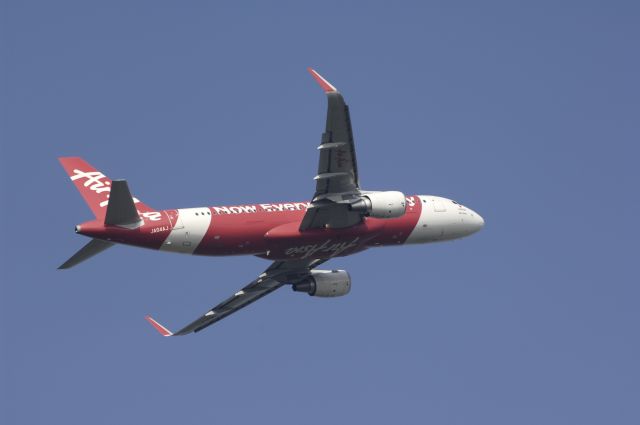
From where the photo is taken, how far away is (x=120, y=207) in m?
71.7

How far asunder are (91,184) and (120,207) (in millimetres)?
6004

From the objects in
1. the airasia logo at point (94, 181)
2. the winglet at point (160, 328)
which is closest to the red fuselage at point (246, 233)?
the airasia logo at point (94, 181)

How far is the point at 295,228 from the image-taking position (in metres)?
76.9

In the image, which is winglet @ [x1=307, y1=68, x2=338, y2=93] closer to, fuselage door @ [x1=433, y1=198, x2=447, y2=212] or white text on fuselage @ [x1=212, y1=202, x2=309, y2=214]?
white text on fuselage @ [x1=212, y1=202, x2=309, y2=214]

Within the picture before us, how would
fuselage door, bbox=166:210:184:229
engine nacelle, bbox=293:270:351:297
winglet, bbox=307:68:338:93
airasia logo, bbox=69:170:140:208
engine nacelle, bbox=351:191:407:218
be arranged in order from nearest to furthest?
winglet, bbox=307:68:338:93 → fuselage door, bbox=166:210:184:229 → engine nacelle, bbox=351:191:407:218 → airasia logo, bbox=69:170:140:208 → engine nacelle, bbox=293:270:351:297

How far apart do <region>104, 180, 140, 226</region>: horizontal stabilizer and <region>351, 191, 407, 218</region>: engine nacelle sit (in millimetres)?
11865

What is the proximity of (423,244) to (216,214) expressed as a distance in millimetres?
14279

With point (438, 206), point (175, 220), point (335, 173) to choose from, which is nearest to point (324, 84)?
point (335, 173)

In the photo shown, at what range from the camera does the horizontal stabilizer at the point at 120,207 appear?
7088 cm

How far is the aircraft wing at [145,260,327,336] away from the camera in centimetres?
8619

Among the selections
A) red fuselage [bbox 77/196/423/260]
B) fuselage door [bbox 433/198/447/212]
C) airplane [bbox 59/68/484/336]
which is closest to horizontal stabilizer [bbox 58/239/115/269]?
airplane [bbox 59/68/484/336]

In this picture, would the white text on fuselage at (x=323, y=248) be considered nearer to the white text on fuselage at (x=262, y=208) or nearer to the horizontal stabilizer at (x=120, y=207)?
the white text on fuselage at (x=262, y=208)

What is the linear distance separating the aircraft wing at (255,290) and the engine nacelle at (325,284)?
0.50 m

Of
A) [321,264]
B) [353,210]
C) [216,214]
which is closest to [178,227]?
[216,214]
